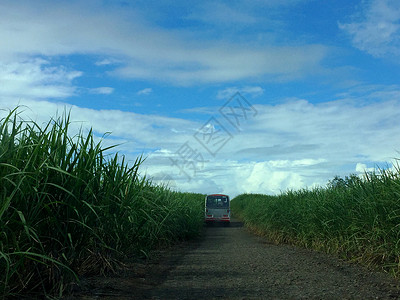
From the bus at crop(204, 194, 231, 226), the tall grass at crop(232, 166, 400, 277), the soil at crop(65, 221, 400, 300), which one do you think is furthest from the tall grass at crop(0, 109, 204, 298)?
the bus at crop(204, 194, 231, 226)

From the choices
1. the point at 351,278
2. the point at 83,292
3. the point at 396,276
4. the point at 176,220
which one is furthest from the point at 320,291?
the point at 176,220

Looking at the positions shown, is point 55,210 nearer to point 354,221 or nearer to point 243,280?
point 243,280

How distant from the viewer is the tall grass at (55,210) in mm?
4152

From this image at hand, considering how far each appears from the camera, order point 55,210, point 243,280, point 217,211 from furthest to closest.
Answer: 1. point 217,211
2. point 243,280
3. point 55,210

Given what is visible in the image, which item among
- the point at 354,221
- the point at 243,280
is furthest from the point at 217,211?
the point at 243,280

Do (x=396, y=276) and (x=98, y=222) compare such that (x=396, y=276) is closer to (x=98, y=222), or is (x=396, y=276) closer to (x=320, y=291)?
(x=320, y=291)

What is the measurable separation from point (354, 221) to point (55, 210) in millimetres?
6299

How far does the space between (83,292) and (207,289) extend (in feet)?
5.72

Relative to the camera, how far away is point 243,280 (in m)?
6.32

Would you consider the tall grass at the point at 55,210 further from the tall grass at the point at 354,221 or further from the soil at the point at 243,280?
the tall grass at the point at 354,221

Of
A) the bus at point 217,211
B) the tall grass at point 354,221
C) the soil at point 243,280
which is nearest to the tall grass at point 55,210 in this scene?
the soil at point 243,280

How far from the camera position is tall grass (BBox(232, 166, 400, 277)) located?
7.08 meters

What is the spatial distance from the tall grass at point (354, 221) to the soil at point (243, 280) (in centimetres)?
40

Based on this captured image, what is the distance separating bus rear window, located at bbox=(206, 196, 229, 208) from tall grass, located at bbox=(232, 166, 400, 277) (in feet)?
34.4
